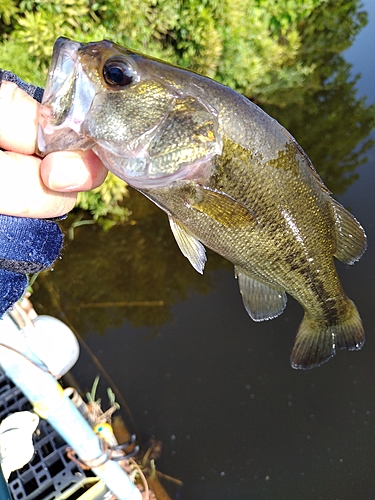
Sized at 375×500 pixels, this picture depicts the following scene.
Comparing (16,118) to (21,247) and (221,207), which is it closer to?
(21,247)

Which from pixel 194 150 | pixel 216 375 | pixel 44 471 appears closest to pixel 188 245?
pixel 194 150

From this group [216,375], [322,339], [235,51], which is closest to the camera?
[322,339]

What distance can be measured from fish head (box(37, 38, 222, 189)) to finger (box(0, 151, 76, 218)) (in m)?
0.06

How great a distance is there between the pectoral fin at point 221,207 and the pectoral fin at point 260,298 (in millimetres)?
296

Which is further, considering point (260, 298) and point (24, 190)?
point (260, 298)

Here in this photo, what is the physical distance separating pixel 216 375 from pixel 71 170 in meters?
2.74

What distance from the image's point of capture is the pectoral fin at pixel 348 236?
146 centimetres

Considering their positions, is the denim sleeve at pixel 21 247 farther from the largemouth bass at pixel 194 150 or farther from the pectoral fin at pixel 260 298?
the pectoral fin at pixel 260 298

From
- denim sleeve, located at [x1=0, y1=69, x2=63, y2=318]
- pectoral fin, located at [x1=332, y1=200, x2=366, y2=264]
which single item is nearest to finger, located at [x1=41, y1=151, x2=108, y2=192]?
denim sleeve, located at [x1=0, y1=69, x2=63, y2=318]

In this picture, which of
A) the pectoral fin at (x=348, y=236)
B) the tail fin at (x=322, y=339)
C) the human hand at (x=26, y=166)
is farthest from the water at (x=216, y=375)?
the human hand at (x=26, y=166)

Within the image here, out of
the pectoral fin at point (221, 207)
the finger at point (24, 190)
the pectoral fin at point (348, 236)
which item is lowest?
the finger at point (24, 190)

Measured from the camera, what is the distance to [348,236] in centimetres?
149

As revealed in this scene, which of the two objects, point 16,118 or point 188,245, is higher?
point 16,118

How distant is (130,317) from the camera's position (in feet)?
12.6
